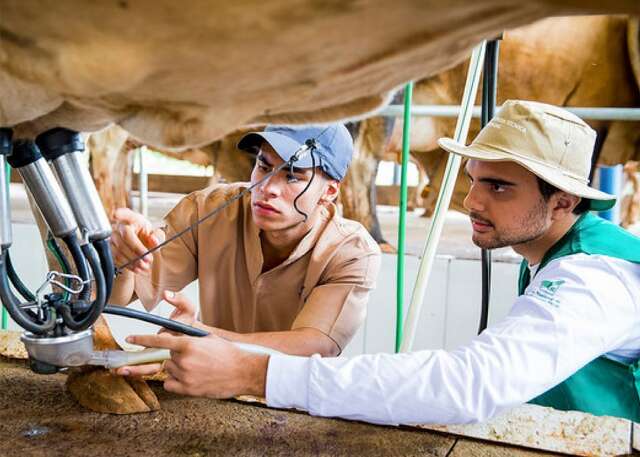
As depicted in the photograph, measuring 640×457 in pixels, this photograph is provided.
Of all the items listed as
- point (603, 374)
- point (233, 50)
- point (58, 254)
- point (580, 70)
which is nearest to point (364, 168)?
point (580, 70)

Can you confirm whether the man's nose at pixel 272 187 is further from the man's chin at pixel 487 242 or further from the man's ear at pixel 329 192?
the man's chin at pixel 487 242

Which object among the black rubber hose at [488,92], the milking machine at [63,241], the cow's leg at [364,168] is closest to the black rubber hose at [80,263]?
the milking machine at [63,241]

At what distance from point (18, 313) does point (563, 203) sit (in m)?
0.75

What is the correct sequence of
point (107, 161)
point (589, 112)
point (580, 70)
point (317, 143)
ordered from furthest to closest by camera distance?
point (107, 161) < point (580, 70) < point (589, 112) < point (317, 143)

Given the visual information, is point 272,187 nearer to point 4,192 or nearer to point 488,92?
point 488,92

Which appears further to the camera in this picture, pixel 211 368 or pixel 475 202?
pixel 475 202

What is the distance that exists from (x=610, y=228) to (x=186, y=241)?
736mm

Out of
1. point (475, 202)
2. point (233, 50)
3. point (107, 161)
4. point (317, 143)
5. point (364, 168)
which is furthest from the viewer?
point (107, 161)

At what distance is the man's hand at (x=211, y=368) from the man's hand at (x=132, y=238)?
22 cm

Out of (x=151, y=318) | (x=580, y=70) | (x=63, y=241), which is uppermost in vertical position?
(x=580, y=70)

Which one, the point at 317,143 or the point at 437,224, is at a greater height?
the point at 317,143

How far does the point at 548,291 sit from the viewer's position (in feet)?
2.75

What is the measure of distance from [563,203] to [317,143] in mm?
395

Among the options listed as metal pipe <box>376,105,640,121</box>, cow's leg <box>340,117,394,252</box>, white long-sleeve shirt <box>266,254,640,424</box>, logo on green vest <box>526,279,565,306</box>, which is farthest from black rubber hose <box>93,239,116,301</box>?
cow's leg <box>340,117,394,252</box>
